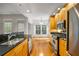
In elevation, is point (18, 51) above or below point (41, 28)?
below

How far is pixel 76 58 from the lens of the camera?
2.80 ft

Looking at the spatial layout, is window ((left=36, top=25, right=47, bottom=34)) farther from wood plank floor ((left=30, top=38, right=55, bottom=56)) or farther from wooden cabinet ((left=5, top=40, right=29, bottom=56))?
wooden cabinet ((left=5, top=40, right=29, bottom=56))

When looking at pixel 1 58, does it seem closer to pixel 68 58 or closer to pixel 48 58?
pixel 48 58

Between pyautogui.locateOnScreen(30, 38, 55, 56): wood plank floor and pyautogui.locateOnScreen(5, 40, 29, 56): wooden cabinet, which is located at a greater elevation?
pyautogui.locateOnScreen(5, 40, 29, 56): wooden cabinet

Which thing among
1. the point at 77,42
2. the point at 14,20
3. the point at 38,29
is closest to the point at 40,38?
the point at 38,29

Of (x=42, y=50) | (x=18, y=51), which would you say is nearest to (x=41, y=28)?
(x=42, y=50)

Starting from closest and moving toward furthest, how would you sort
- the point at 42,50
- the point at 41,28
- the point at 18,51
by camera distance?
the point at 18,51 → the point at 42,50 → the point at 41,28

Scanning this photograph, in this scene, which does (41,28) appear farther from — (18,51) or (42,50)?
(18,51)

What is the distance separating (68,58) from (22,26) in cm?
540

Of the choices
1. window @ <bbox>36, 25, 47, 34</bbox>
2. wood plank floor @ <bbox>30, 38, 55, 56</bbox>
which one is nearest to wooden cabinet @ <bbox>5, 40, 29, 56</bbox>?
wood plank floor @ <bbox>30, 38, 55, 56</bbox>

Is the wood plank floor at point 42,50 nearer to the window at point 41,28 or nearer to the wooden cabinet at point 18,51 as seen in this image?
the wooden cabinet at point 18,51

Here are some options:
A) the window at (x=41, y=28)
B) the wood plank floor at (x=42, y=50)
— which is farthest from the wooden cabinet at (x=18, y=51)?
the window at (x=41, y=28)

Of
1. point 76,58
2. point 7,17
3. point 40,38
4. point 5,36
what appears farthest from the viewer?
point 40,38

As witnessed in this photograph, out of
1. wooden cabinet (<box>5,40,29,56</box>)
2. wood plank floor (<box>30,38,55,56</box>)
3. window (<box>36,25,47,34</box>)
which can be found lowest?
wood plank floor (<box>30,38,55,56</box>)
